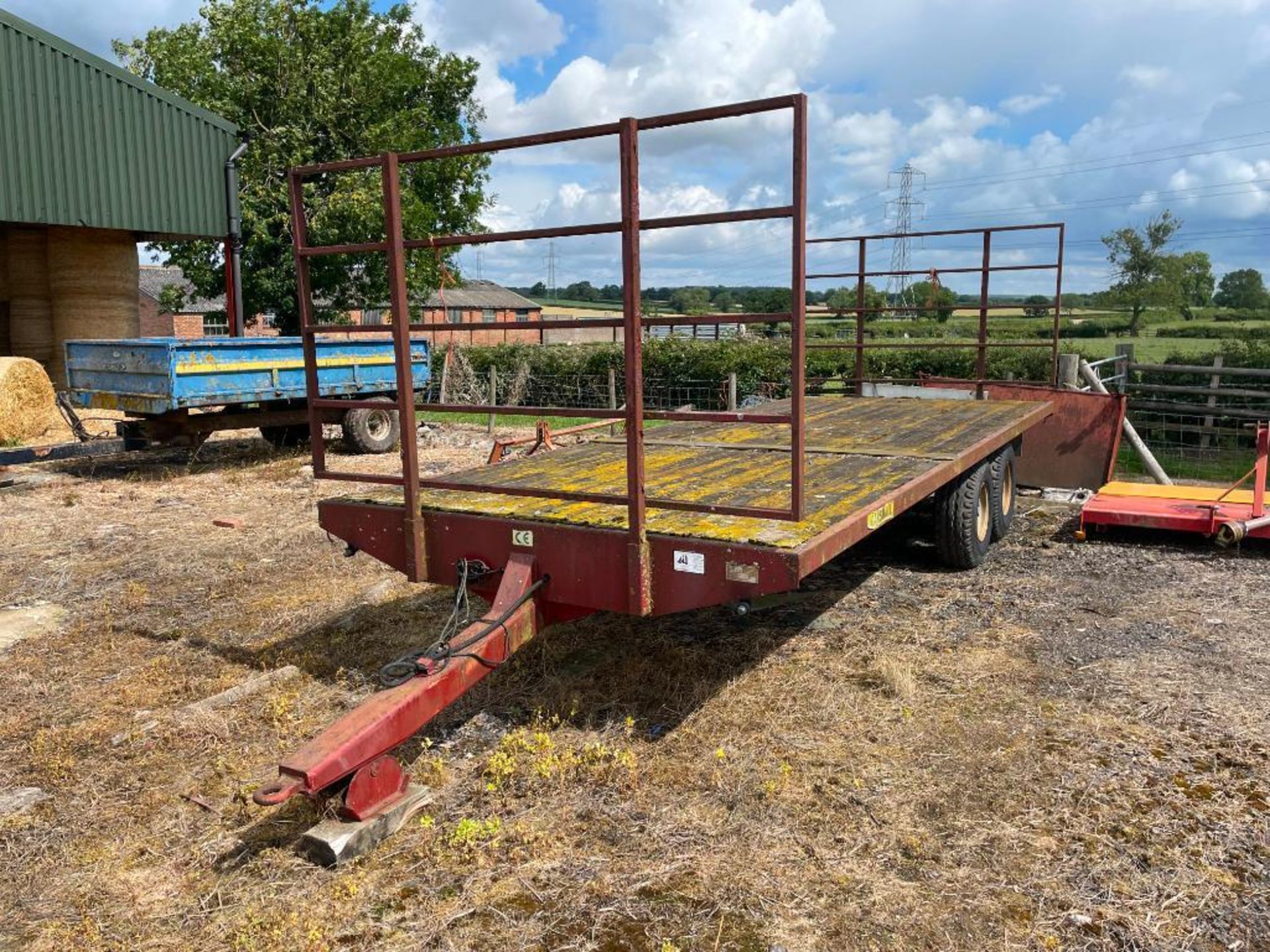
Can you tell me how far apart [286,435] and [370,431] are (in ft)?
4.31

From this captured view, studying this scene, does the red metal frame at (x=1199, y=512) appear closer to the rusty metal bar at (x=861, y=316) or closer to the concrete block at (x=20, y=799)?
the rusty metal bar at (x=861, y=316)

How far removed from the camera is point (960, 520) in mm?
6102

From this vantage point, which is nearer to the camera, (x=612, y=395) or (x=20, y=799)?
(x=20, y=799)

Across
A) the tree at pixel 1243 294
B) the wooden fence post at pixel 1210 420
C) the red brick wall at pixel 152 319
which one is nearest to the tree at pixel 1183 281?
the tree at pixel 1243 294

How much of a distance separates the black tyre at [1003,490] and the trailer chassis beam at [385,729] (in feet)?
13.3

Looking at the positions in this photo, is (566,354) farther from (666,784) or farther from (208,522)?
(666,784)

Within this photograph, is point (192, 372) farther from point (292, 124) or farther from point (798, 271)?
point (292, 124)

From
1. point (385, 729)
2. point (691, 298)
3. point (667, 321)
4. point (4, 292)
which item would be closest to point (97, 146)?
point (4, 292)

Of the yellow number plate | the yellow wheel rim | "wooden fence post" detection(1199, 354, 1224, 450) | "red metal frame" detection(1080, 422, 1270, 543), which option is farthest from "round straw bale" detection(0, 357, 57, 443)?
"wooden fence post" detection(1199, 354, 1224, 450)

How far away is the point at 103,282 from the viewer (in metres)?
14.6

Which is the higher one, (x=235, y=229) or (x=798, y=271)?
(x=235, y=229)

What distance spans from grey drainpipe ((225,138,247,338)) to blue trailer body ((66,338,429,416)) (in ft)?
10.2

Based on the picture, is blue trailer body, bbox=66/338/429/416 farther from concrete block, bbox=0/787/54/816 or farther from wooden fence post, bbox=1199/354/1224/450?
wooden fence post, bbox=1199/354/1224/450

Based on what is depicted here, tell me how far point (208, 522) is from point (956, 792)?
6897 mm
